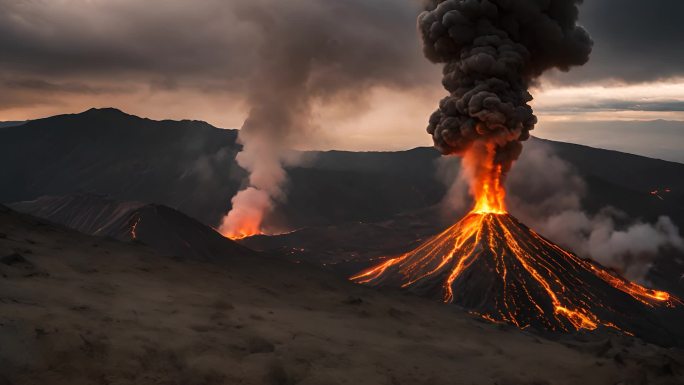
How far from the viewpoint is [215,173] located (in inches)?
5610

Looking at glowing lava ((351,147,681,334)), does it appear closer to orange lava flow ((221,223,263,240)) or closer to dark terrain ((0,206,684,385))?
dark terrain ((0,206,684,385))

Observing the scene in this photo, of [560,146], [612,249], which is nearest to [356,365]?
[612,249]

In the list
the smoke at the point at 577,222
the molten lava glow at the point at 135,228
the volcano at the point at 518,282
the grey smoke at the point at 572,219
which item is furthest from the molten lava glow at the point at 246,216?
the smoke at the point at 577,222

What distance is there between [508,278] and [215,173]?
116m

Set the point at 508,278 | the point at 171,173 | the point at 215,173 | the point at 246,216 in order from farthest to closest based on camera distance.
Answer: the point at 171,173 < the point at 215,173 < the point at 246,216 < the point at 508,278

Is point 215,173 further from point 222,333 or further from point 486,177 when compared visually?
point 222,333

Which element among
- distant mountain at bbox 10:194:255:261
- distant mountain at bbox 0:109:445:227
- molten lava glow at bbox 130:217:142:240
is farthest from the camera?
distant mountain at bbox 0:109:445:227

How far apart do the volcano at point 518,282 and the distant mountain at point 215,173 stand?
6154 cm

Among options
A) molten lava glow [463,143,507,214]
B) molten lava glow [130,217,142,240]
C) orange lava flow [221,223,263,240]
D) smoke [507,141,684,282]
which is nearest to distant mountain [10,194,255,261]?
molten lava glow [130,217,142,240]

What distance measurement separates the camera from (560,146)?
449 ft

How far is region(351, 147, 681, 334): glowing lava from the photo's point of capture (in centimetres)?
3403

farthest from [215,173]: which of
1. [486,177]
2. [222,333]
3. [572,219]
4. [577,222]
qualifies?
[222,333]

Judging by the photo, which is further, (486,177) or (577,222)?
(577,222)

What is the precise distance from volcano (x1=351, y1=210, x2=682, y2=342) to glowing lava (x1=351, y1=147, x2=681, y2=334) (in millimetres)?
63
